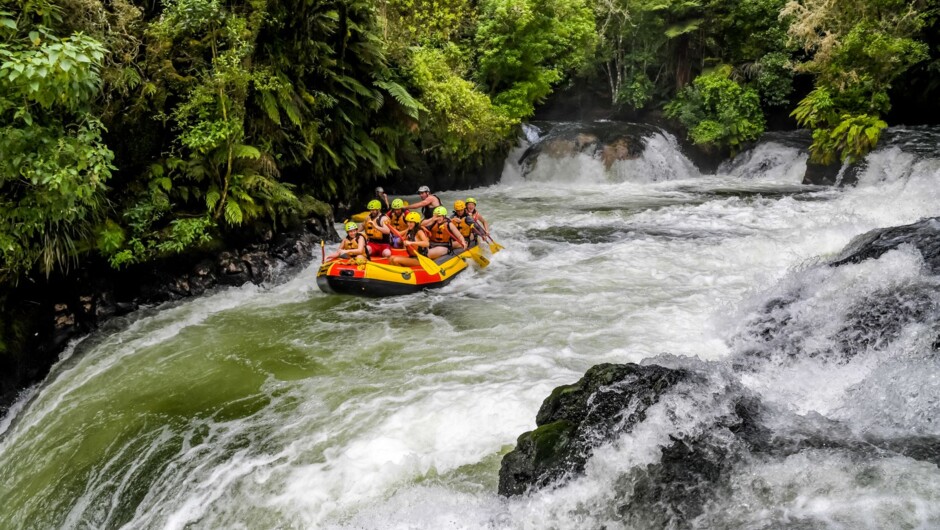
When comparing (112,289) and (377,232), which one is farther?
(377,232)

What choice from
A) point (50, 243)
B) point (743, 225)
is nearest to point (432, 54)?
point (743, 225)

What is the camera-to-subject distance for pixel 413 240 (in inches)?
330

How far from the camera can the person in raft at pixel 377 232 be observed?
8.12m

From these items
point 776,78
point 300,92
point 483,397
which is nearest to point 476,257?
point 300,92

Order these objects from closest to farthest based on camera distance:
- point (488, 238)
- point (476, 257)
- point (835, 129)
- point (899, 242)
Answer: point (899, 242)
point (476, 257)
point (488, 238)
point (835, 129)

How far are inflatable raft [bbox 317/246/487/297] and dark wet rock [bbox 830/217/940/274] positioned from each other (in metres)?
4.85

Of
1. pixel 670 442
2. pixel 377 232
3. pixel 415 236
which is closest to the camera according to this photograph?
pixel 670 442

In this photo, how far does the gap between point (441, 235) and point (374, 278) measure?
1.76 m

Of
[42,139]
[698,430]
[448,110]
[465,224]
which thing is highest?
[448,110]

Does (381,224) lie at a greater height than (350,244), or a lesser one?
greater

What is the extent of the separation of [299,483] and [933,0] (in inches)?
653

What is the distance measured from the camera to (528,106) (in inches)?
641

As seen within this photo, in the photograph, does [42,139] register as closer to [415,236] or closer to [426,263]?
[426,263]

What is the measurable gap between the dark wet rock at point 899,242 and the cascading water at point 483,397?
0.22 m
